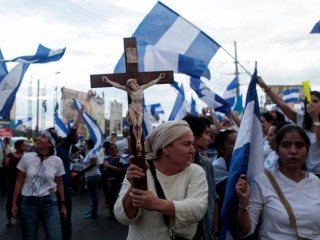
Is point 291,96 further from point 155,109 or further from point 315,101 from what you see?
point 315,101

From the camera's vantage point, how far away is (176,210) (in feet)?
9.03

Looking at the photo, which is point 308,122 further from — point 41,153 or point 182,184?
point 41,153

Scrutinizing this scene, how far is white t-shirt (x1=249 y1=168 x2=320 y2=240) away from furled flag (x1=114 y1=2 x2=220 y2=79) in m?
3.35

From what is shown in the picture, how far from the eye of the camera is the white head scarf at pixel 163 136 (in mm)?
2943

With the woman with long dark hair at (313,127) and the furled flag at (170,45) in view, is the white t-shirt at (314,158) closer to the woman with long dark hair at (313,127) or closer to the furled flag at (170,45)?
the woman with long dark hair at (313,127)

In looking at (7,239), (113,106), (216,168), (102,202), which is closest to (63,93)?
(113,106)

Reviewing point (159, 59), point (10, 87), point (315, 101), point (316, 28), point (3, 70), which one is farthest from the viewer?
point (3, 70)

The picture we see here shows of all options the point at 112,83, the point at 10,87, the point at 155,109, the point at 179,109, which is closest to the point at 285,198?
the point at 112,83

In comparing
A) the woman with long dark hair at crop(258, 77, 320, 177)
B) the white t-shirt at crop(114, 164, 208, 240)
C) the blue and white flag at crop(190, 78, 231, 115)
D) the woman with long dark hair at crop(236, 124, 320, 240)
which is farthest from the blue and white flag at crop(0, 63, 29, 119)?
the woman with long dark hair at crop(236, 124, 320, 240)

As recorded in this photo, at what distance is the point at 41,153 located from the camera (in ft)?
18.6

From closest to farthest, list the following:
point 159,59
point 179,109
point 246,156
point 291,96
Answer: point 246,156 < point 159,59 < point 179,109 < point 291,96

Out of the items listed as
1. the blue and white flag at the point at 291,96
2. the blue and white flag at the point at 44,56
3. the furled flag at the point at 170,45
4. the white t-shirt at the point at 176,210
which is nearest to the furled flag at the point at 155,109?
the blue and white flag at the point at 291,96

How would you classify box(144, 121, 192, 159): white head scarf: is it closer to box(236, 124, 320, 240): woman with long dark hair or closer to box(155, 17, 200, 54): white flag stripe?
box(236, 124, 320, 240): woman with long dark hair

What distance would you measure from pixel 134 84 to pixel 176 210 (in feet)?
2.59
